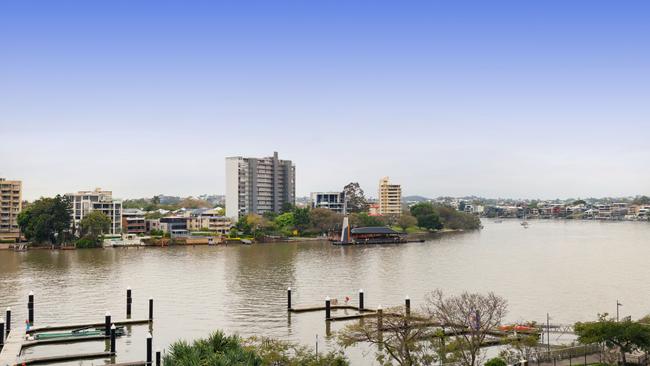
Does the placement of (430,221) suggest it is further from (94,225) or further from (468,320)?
(468,320)

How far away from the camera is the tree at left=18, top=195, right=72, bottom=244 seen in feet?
224

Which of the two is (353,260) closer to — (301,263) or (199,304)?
(301,263)

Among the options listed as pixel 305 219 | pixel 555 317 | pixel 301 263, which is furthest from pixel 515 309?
pixel 305 219

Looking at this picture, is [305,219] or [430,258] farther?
[305,219]

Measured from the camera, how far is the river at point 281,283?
28.8m

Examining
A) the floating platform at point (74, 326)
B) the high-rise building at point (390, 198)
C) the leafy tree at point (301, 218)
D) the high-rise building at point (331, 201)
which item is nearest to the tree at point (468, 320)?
the floating platform at point (74, 326)

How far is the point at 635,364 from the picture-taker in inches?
740

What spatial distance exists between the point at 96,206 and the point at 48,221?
1046cm

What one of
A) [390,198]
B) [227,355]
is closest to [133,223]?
[390,198]

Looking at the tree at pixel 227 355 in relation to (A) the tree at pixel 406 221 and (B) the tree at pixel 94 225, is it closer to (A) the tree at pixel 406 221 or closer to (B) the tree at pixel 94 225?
(B) the tree at pixel 94 225

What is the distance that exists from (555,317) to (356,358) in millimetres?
10884

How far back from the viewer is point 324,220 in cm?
9038

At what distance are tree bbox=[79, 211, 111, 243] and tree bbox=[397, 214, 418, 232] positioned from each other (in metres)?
43.2

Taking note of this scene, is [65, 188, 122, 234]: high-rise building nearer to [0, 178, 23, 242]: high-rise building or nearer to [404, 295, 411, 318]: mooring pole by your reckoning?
[0, 178, 23, 242]: high-rise building
